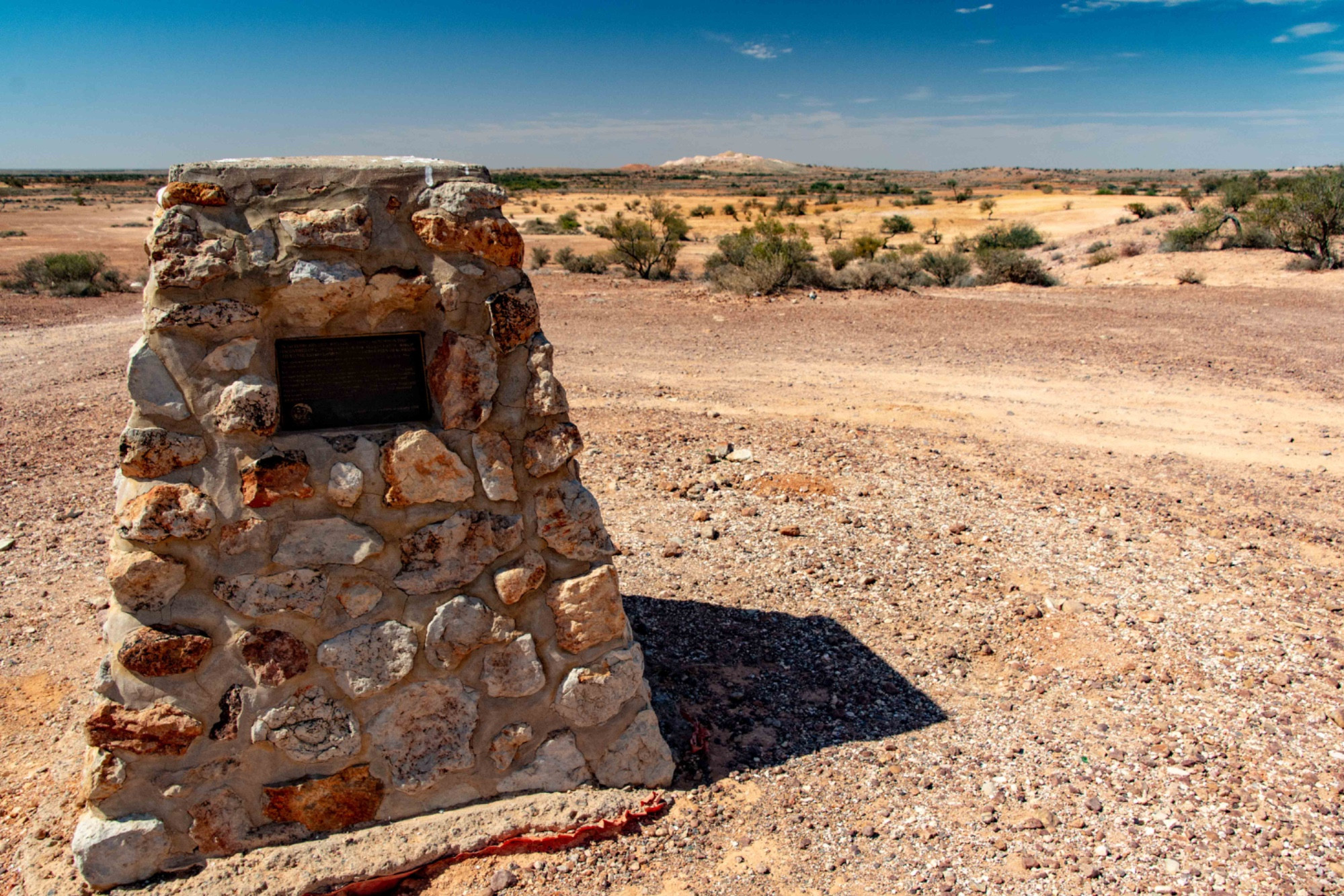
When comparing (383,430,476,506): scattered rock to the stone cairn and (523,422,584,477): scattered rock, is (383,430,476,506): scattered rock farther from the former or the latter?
(523,422,584,477): scattered rock

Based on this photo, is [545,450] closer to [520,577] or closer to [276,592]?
[520,577]

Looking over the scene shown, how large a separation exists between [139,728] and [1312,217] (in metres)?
21.5

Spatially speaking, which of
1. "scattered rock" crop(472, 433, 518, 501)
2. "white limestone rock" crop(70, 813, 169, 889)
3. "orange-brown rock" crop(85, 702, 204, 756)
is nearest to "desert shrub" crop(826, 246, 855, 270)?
"scattered rock" crop(472, 433, 518, 501)

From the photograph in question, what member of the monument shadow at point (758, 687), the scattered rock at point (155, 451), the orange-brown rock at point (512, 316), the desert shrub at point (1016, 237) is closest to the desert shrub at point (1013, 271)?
the desert shrub at point (1016, 237)

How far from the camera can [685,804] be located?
306 cm

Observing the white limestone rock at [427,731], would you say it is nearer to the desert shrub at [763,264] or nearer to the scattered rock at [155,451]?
the scattered rock at [155,451]

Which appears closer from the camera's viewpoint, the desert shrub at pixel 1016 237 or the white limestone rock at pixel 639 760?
the white limestone rock at pixel 639 760

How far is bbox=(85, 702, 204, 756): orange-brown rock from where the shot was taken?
2.59 metres

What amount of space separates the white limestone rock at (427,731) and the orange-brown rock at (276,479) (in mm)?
741

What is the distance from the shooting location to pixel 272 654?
8.89ft

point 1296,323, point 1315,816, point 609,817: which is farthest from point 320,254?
point 1296,323

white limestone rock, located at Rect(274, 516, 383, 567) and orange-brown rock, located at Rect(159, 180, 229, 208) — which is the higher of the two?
orange-brown rock, located at Rect(159, 180, 229, 208)

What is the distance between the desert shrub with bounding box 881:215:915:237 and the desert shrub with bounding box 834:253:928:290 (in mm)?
16166

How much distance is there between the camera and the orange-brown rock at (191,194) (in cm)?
246
